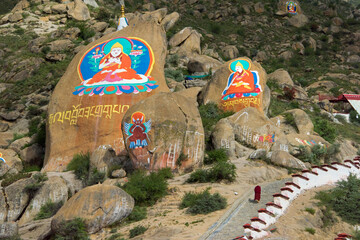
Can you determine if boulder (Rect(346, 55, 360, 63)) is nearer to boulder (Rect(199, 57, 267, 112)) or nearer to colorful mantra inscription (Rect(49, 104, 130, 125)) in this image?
boulder (Rect(199, 57, 267, 112))

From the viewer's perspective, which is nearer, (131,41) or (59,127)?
(59,127)

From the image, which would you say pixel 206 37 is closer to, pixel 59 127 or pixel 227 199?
pixel 59 127

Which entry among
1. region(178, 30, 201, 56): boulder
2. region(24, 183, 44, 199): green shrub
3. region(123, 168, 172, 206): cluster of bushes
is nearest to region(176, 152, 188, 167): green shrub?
region(123, 168, 172, 206): cluster of bushes

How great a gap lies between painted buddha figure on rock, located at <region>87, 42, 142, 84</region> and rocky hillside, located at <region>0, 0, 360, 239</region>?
1506 millimetres

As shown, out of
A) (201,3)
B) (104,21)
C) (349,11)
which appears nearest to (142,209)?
(104,21)

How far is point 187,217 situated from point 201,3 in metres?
68.6

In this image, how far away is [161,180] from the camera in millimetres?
18312

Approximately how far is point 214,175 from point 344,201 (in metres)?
5.11

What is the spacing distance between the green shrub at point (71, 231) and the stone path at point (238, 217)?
12.1 ft

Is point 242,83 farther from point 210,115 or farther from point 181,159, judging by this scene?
point 181,159

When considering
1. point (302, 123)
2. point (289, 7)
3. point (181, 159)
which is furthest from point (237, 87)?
point (289, 7)

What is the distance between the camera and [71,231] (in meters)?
14.4

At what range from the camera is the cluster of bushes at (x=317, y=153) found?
2361 cm

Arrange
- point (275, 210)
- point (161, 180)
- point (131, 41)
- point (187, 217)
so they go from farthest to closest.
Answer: point (131, 41) → point (161, 180) → point (187, 217) → point (275, 210)
